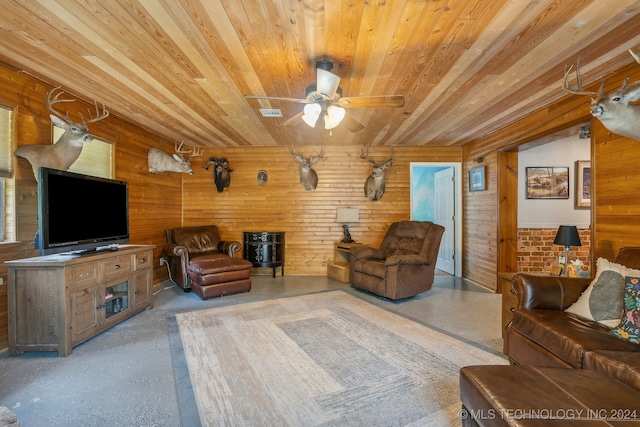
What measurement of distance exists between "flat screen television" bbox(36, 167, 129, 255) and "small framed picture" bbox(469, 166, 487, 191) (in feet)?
17.1

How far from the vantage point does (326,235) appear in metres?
5.52

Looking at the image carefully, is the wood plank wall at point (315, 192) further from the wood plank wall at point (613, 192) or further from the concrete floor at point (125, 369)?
the concrete floor at point (125, 369)

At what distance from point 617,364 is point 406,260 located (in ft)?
8.09

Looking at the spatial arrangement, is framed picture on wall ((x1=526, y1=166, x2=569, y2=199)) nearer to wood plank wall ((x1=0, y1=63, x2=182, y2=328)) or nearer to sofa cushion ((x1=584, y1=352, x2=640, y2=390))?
sofa cushion ((x1=584, y1=352, x2=640, y2=390))

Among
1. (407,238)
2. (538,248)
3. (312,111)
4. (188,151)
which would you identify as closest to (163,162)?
(188,151)

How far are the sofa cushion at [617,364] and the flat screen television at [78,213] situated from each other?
3882 mm

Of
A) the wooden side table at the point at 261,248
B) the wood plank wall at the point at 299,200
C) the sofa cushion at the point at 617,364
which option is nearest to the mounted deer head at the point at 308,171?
the wood plank wall at the point at 299,200

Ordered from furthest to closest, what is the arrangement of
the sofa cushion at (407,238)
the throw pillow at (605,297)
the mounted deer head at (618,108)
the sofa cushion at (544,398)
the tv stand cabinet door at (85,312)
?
the sofa cushion at (407,238) → the tv stand cabinet door at (85,312) → the mounted deer head at (618,108) → the throw pillow at (605,297) → the sofa cushion at (544,398)

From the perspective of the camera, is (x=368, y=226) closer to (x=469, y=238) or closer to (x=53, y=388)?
(x=469, y=238)

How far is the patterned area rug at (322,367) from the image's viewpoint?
1.66 metres

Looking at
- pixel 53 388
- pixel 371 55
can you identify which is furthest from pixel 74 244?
pixel 371 55

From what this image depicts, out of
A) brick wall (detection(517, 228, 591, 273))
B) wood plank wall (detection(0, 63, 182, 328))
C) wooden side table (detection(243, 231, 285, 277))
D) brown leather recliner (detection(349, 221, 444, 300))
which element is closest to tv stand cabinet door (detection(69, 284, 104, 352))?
wood plank wall (detection(0, 63, 182, 328))

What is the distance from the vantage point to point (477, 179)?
4.74 metres

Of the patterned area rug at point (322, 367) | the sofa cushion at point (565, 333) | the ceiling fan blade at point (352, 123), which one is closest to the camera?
the sofa cushion at point (565, 333)
